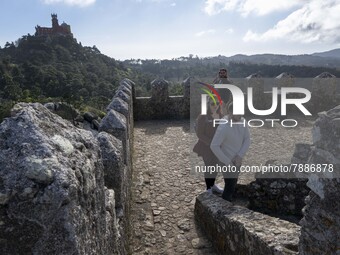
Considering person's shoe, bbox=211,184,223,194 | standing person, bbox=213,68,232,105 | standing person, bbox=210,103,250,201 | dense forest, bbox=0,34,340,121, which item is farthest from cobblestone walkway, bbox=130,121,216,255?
dense forest, bbox=0,34,340,121

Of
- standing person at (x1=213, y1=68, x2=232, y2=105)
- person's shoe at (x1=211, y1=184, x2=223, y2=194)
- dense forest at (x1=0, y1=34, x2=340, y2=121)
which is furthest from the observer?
dense forest at (x1=0, y1=34, x2=340, y2=121)

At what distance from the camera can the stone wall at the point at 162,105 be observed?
405 inches

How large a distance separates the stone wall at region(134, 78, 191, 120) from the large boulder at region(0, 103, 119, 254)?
888 cm

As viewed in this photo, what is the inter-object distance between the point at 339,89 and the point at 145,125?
6.33 meters

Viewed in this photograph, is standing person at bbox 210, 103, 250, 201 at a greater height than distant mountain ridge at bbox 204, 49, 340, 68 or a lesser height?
lesser

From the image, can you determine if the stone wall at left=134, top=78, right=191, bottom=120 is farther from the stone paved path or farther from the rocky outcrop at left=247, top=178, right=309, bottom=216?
the rocky outcrop at left=247, top=178, right=309, bottom=216

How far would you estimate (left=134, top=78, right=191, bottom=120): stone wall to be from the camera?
1028 centimetres

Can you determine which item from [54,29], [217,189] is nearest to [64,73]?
[54,29]

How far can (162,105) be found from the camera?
10.4 metres

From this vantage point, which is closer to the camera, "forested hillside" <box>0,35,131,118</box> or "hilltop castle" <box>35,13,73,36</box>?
"forested hillside" <box>0,35,131,118</box>

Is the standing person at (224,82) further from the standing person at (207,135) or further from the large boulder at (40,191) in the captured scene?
the large boulder at (40,191)

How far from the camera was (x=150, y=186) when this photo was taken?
544 centimetres

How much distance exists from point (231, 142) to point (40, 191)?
124 inches

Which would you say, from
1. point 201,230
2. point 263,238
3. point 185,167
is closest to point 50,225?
point 263,238
